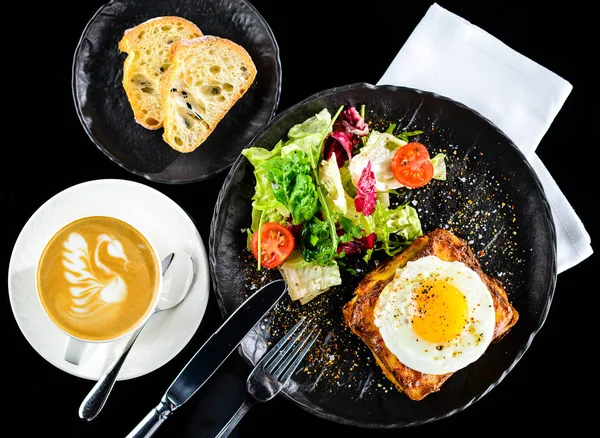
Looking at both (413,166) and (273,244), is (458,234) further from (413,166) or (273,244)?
(273,244)

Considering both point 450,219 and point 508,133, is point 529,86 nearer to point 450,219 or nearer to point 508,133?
point 508,133

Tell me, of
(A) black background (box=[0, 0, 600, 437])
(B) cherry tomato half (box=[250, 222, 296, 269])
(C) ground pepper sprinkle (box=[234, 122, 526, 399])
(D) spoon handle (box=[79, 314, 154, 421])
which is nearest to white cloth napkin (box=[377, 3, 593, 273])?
(A) black background (box=[0, 0, 600, 437])

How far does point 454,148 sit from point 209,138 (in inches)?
56.2

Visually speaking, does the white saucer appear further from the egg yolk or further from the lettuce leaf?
the egg yolk

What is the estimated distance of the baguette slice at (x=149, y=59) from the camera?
3.44 m

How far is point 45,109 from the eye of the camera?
3.63 metres

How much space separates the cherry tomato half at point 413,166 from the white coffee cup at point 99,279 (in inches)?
53.7

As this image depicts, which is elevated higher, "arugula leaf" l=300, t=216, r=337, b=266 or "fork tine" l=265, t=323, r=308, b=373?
"arugula leaf" l=300, t=216, r=337, b=266

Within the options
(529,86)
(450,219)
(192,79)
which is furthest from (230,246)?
(529,86)

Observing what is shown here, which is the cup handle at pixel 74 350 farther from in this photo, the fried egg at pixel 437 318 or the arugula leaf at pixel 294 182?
the fried egg at pixel 437 318

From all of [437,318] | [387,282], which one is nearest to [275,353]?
[387,282]

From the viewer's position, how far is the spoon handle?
3.17m

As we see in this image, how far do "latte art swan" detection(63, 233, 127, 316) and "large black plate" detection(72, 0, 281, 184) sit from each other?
0.61 metres

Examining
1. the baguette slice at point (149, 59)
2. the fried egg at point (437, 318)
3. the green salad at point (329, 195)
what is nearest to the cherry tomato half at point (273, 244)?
the green salad at point (329, 195)
